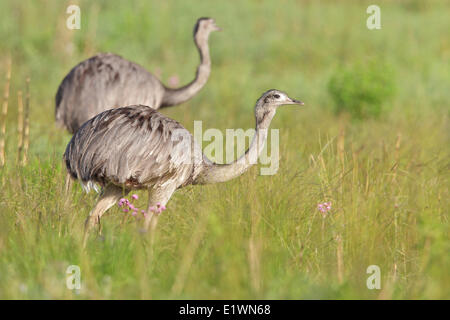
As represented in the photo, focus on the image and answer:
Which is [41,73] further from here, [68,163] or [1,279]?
[1,279]

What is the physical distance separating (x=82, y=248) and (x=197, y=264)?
62 centimetres

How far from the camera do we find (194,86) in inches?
316

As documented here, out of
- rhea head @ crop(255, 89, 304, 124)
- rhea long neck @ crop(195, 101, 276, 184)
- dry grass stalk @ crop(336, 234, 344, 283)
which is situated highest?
rhea head @ crop(255, 89, 304, 124)

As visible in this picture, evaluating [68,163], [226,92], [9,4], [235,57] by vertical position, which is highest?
[9,4]

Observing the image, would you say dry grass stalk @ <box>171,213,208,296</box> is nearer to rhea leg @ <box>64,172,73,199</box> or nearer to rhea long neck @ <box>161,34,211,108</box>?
rhea leg @ <box>64,172,73,199</box>

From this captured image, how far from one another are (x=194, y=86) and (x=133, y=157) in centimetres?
347

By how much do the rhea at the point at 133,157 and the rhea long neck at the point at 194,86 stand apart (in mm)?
2757

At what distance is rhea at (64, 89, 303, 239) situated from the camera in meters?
4.65

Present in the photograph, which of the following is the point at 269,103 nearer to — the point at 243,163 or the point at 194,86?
the point at 243,163

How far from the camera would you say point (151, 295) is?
3.55 metres

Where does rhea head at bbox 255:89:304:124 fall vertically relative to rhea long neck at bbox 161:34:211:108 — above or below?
below

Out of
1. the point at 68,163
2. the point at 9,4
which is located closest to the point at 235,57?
the point at 9,4

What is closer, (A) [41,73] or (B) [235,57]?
(A) [41,73]

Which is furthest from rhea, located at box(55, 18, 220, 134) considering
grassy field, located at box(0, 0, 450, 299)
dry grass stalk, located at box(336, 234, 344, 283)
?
dry grass stalk, located at box(336, 234, 344, 283)
